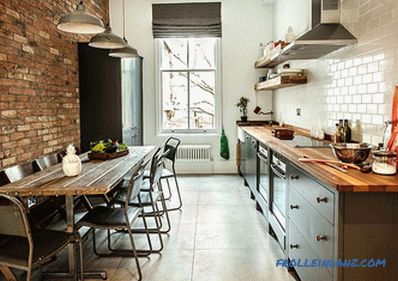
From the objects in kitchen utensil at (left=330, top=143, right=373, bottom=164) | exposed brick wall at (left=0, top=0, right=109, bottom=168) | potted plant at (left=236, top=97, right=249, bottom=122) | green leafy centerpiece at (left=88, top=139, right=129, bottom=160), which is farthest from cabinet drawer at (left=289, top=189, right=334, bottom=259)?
potted plant at (left=236, top=97, right=249, bottom=122)

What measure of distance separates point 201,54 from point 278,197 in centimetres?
428

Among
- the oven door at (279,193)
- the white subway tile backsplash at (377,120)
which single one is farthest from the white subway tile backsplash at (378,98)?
the oven door at (279,193)

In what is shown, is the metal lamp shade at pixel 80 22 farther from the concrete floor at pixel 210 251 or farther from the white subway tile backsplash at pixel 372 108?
the white subway tile backsplash at pixel 372 108

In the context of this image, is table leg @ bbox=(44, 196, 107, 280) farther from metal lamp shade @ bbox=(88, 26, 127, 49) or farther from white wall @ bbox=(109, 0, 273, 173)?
white wall @ bbox=(109, 0, 273, 173)

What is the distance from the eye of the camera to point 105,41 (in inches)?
143

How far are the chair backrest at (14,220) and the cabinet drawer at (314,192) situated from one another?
1.69 m

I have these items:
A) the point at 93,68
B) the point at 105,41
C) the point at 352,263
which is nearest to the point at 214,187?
the point at 93,68

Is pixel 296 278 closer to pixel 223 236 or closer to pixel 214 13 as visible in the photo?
pixel 223 236

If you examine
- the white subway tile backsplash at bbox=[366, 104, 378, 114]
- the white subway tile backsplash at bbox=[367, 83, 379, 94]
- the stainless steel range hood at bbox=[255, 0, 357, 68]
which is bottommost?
the white subway tile backsplash at bbox=[366, 104, 378, 114]

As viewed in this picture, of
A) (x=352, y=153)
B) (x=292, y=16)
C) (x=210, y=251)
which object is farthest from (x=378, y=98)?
(x=292, y=16)

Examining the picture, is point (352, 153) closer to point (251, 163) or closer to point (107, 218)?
point (107, 218)

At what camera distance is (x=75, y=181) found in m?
2.69

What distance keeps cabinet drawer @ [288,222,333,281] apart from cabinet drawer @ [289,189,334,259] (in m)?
0.05

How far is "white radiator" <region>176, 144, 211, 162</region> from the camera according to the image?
22.6ft
